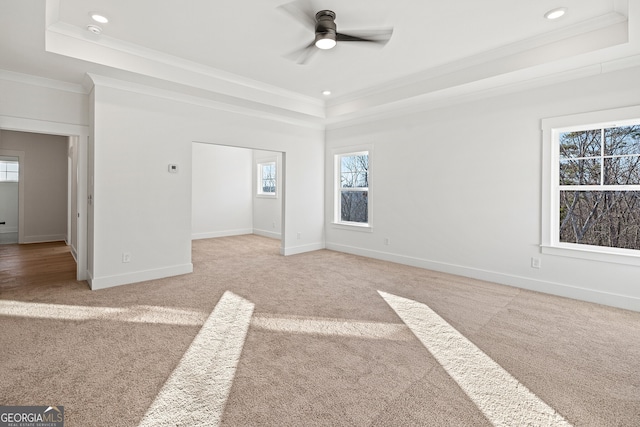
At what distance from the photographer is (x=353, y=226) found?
618 centimetres

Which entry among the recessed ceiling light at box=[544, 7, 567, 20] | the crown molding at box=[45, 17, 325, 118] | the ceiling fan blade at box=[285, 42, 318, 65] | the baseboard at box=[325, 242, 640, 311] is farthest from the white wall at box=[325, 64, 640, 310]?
the ceiling fan blade at box=[285, 42, 318, 65]

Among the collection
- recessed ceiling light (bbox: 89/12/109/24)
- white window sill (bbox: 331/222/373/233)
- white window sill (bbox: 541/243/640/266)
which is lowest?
white window sill (bbox: 541/243/640/266)

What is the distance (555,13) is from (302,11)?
2299 mm

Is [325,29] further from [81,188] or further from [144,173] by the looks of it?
[81,188]

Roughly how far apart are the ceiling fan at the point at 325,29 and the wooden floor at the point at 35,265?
14.5ft

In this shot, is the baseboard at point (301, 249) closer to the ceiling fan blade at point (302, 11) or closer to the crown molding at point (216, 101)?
the crown molding at point (216, 101)

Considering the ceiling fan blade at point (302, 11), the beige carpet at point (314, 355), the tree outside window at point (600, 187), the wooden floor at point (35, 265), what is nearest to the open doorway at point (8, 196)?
the wooden floor at point (35, 265)

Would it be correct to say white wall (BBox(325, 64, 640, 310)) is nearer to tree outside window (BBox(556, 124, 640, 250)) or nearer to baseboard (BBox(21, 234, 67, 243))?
tree outside window (BBox(556, 124, 640, 250))

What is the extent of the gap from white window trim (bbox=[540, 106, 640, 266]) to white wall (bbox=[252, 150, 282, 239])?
5.65m

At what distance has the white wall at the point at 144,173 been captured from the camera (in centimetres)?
391

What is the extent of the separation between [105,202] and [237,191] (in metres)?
4.91

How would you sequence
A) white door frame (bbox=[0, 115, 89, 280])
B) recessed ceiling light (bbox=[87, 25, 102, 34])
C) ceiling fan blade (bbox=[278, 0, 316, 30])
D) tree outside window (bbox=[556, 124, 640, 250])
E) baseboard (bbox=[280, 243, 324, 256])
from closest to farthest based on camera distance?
ceiling fan blade (bbox=[278, 0, 316, 30]), recessed ceiling light (bbox=[87, 25, 102, 34]), tree outside window (bbox=[556, 124, 640, 250]), white door frame (bbox=[0, 115, 89, 280]), baseboard (bbox=[280, 243, 324, 256])

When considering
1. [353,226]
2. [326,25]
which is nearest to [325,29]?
[326,25]

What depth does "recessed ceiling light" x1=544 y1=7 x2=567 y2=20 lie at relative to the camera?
2818mm
